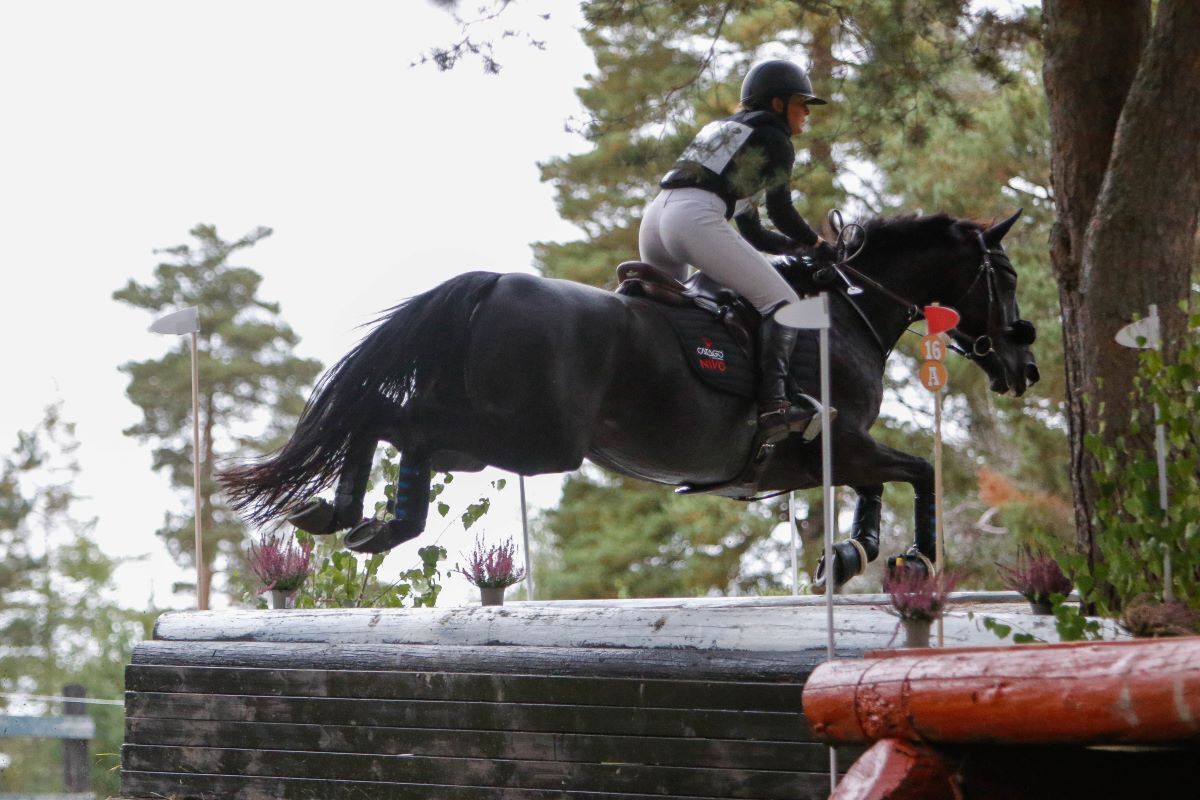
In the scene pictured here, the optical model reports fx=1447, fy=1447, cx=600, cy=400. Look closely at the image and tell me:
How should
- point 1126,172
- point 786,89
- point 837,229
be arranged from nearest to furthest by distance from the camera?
point 1126,172 → point 786,89 → point 837,229

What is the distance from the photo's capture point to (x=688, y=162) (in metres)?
4.24

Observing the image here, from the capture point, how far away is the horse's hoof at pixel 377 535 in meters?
3.77

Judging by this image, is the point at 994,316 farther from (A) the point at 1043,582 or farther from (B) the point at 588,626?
(B) the point at 588,626

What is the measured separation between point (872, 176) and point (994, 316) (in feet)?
32.0

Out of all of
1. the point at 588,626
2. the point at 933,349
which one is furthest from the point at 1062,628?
the point at 588,626

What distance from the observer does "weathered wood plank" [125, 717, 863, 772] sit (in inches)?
133

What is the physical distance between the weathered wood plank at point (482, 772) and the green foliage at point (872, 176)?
962 mm

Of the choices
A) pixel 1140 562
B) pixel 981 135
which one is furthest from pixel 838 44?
pixel 981 135

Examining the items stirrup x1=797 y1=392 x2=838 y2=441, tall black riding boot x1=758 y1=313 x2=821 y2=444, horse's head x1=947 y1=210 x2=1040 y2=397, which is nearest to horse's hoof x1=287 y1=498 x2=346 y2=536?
tall black riding boot x1=758 y1=313 x2=821 y2=444

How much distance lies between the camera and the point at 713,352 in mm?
4219

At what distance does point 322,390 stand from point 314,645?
847 millimetres

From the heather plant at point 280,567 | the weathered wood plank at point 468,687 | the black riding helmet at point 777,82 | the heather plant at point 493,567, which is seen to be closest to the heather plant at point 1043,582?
the weathered wood plank at point 468,687

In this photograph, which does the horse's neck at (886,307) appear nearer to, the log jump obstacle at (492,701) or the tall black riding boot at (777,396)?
the tall black riding boot at (777,396)

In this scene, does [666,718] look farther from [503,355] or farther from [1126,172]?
[1126,172]
